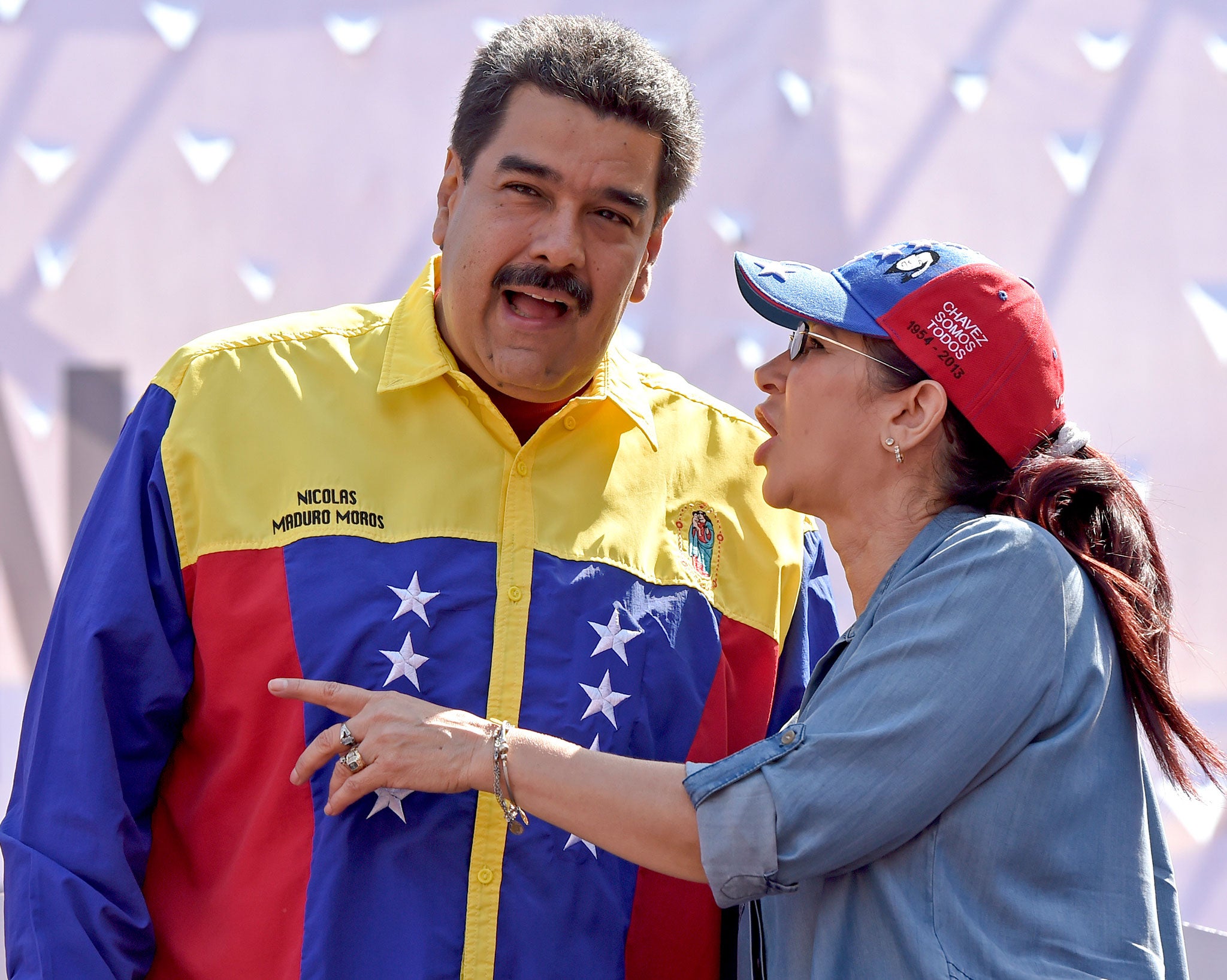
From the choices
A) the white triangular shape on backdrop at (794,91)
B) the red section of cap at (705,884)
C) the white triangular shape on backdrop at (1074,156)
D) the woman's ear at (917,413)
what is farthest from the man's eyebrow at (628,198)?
the white triangular shape on backdrop at (1074,156)

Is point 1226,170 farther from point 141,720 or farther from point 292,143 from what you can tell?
point 141,720

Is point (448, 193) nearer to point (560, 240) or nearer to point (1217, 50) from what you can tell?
point (560, 240)

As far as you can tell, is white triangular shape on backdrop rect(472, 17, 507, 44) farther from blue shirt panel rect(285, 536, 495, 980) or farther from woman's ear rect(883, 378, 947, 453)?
woman's ear rect(883, 378, 947, 453)

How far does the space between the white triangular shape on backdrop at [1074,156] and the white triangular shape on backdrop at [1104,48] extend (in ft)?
0.57

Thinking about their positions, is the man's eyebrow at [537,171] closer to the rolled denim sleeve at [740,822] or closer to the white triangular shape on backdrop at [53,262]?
the rolled denim sleeve at [740,822]

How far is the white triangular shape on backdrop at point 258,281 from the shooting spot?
9.70 ft

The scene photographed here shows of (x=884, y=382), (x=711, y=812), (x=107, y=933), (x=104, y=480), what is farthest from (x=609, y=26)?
(x=107, y=933)

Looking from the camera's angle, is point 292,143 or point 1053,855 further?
point 292,143

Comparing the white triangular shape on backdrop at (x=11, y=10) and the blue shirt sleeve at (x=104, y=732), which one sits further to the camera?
the white triangular shape on backdrop at (x=11, y=10)

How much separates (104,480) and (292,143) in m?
1.55

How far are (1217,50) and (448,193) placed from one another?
208 cm

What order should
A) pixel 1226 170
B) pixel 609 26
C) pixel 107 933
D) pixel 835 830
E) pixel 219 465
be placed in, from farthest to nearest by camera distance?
1. pixel 1226 170
2. pixel 609 26
3. pixel 219 465
4. pixel 107 933
5. pixel 835 830

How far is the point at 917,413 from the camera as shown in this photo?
156 centimetres

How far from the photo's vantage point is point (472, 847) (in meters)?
1.59
